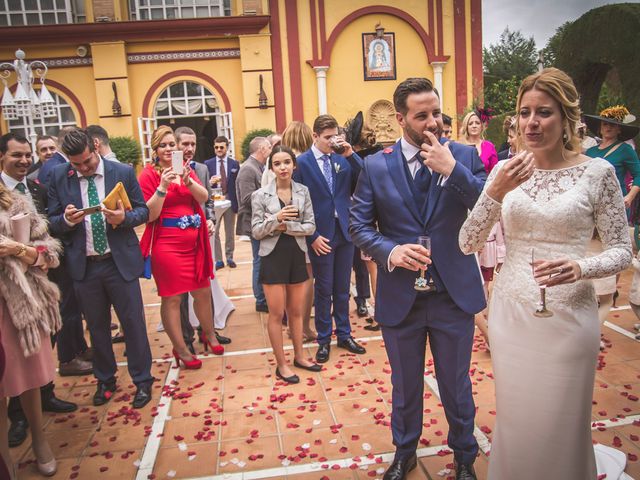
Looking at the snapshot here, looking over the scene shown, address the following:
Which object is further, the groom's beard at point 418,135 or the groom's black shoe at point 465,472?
the groom's black shoe at point 465,472

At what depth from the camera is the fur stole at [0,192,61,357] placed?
130 inches

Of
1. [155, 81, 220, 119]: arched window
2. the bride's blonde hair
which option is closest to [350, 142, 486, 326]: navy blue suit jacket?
the bride's blonde hair

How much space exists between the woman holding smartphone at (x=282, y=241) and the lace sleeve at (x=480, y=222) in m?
2.15

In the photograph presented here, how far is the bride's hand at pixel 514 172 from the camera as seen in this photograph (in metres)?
2.33

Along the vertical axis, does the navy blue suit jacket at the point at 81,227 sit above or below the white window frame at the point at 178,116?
below

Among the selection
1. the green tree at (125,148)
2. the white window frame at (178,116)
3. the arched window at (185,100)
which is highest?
the arched window at (185,100)

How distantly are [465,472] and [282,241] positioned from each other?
2.46 meters

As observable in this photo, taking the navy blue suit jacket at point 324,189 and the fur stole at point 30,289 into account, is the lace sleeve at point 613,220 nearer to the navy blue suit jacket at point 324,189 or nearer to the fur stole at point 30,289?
the navy blue suit jacket at point 324,189

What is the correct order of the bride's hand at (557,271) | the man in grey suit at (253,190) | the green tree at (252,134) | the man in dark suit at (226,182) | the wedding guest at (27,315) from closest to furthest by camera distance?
1. the bride's hand at (557,271)
2. the wedding guest at (27,315)
3. the man in grey suit at (253,190)
4. the man in dark suit at (226,182)
5. the green tree at (252,134)

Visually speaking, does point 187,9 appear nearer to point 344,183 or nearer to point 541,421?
point 344,183

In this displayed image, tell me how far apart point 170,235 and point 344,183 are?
1780 mm

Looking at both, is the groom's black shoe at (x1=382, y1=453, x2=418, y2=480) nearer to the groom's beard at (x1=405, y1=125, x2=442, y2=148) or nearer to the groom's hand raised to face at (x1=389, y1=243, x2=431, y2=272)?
the groom's hand raised to face at (x1=389, y1=243, x2=431, y2=272)

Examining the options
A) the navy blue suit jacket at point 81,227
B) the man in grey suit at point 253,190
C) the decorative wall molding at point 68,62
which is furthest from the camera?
the decorative wall molding at point 68,62

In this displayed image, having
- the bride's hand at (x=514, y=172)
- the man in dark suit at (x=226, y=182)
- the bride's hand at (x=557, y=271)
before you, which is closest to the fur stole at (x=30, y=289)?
the bride's hand at (x=514, y=172)
